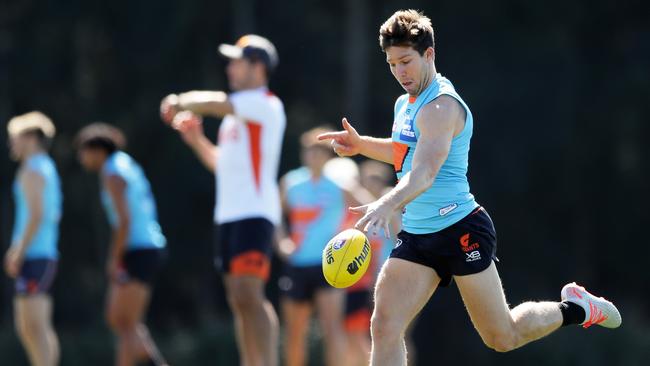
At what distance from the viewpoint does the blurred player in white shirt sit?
8344 mm

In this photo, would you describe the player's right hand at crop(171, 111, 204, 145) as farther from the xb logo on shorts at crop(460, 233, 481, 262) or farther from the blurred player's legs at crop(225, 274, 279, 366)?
the xb logo on shorts at crop(460, 233, 481, 262)

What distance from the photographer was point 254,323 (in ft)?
27.3

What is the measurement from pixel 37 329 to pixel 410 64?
15.9 feet

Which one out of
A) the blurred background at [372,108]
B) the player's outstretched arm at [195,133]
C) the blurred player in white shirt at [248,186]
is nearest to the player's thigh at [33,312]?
the player's outstretched arm at [195,133]

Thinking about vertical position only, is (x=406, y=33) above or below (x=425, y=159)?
above

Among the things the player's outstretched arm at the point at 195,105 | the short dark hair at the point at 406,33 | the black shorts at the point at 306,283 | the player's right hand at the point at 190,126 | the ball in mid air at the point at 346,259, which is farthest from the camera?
the black shorts at the point at 306,283

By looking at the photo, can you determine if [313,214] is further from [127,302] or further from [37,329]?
[37,329]

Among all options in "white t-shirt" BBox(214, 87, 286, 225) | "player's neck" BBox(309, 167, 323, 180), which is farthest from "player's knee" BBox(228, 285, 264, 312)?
"player's neck" BBox(309, 167, 323, 180)

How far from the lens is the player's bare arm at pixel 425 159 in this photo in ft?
18.7

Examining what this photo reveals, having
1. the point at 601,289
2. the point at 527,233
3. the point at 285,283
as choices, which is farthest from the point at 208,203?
the point at 285,283

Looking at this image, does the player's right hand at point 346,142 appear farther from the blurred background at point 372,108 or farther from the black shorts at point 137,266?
the blurred background at point 372,108

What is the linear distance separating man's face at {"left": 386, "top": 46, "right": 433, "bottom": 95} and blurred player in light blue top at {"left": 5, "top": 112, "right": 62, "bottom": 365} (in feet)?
15.5

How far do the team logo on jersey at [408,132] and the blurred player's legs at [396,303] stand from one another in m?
0.62

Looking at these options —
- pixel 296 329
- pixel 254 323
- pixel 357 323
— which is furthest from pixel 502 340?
pixel 357 323
